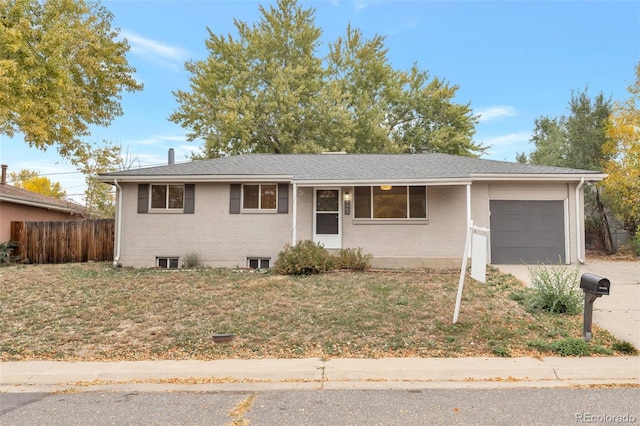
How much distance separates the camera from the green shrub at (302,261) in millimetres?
10523

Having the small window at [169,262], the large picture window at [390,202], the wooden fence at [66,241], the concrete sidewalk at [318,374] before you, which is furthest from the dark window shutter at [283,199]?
the concrete sidewalk at [318,374]

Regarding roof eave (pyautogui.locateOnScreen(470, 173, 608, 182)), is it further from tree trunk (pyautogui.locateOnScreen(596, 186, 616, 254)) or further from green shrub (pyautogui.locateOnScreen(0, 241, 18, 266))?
green shrub (pyautogui.locateOnScreen(0, 241, 18, 266))

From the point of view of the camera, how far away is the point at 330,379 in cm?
425

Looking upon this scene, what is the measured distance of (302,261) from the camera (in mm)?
10500

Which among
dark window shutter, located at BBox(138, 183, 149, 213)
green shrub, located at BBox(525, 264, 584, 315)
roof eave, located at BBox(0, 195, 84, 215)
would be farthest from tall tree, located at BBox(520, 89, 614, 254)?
roof eave, located at BBox(0, 195, 84, 215)

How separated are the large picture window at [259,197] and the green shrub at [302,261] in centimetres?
227

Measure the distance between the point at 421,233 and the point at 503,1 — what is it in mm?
9443

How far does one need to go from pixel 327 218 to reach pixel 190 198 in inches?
181

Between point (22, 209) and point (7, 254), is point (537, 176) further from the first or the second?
point (22, 209)

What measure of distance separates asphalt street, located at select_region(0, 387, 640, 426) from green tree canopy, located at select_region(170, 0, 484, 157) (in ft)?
64.3

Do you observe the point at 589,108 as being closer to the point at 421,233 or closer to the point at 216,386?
the point at 421,233

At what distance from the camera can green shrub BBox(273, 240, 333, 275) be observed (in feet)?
34.5

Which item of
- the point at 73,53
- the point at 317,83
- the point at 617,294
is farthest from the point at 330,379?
the point at 317,83

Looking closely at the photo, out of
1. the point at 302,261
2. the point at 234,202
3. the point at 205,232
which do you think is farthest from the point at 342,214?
the point at 205,232
